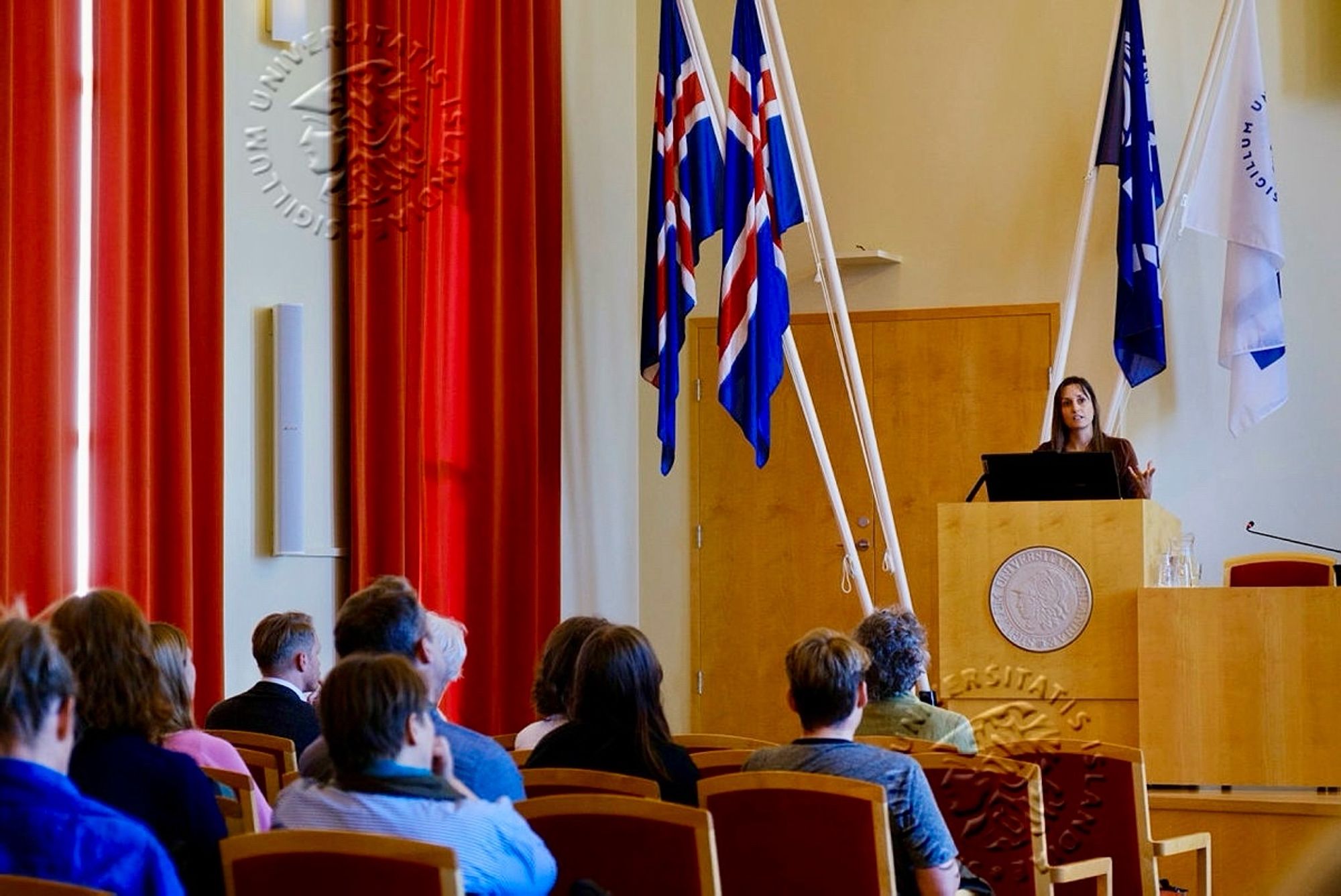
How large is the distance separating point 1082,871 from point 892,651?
2.41ft

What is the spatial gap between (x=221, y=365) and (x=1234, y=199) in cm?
461

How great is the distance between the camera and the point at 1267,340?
24.9 feet

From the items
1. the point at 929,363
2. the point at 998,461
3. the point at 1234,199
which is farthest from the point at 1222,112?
the point at 998,461

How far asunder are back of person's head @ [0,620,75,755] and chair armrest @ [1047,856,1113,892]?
7.10ft

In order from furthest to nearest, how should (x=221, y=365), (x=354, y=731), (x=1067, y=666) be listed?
(x=221, y=365) → (x=1067, y=666) → (x=354, y=731)

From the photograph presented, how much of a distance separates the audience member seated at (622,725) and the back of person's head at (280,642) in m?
1.30

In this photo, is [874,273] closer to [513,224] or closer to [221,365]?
[513,224]

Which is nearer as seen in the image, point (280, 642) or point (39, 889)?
point (39, 889)

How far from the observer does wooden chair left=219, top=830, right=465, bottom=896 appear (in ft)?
7.08

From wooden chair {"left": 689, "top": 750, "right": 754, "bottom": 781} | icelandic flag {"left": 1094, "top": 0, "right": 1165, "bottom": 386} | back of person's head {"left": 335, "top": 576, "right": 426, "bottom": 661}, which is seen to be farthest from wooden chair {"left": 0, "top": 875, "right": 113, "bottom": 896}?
icelandic flag {"left": 1094, "top": 0, "right": 1165, "bottom": 386}

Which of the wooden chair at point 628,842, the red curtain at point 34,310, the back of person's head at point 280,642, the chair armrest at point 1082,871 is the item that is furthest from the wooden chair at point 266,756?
the chair armrest at point 1082,871

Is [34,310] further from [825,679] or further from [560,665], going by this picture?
[825,679]

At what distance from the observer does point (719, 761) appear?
3504mm

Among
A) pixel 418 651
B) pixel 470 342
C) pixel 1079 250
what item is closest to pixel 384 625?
pixel 418 651
